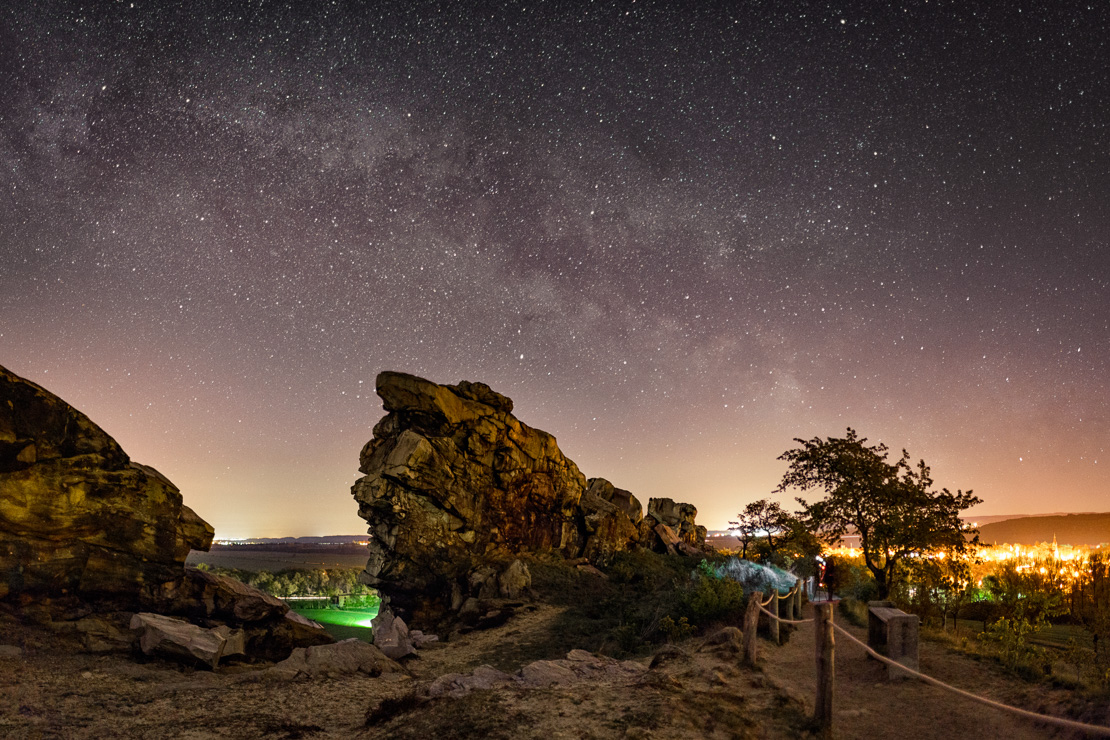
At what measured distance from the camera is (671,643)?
1770cm

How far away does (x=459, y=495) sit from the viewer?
34938mm

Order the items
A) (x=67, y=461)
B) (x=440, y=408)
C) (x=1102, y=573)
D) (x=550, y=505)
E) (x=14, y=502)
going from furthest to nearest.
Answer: (x=550, y=505) → (x=440, y=408) → (x=1102, y=573) → (x=67, y=461) → (x=14, y=502)

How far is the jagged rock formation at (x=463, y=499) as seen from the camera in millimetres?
32156

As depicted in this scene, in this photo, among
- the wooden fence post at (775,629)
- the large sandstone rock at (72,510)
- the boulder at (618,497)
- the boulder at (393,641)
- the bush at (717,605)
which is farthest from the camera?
the boulder at (618,497)

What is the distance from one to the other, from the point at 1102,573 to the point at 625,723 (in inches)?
1312

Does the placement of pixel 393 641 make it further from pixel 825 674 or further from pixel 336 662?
pixel 825 674

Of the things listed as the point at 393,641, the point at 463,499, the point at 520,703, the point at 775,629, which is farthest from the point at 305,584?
the point at 520,703

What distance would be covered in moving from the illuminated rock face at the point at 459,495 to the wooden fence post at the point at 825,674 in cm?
2376

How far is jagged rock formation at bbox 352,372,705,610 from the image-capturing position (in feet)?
105

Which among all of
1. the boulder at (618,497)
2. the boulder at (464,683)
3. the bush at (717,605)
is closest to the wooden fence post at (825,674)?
the boulder at (464,683)

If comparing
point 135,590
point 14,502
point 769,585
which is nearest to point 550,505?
point 769,585

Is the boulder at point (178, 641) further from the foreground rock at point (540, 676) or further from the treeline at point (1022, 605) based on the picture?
the treeline at point (1022, 605)

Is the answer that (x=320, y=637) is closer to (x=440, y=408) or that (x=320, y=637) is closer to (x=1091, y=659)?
(x=440, y=408)

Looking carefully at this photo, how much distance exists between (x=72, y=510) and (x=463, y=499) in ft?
69.2
